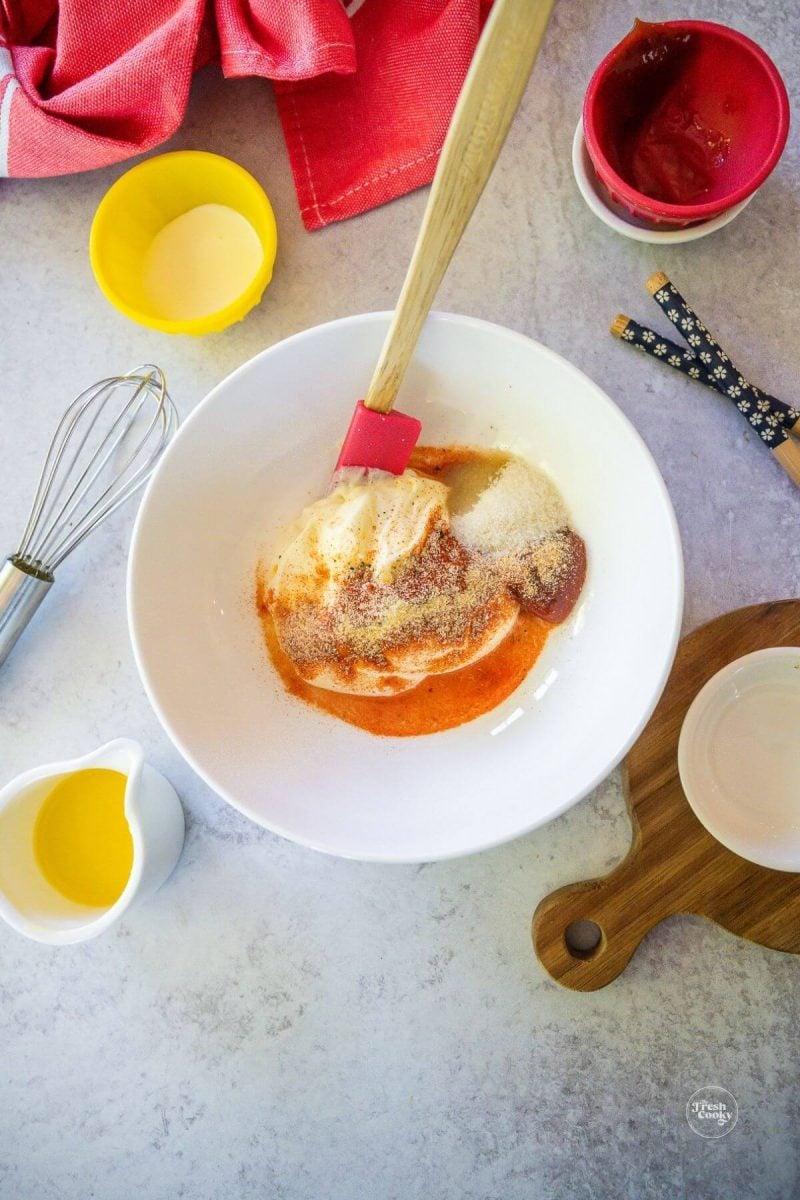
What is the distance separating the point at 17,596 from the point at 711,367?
2.87ft

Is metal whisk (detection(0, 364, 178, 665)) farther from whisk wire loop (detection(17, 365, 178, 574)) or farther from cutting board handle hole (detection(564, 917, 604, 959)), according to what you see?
cutting board handle hole (detection(564, 917, 604, 959))

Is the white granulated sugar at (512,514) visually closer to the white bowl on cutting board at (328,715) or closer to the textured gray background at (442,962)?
the white bowl on cutting board at (328,715)

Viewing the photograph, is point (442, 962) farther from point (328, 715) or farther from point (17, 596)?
point (17, 596)

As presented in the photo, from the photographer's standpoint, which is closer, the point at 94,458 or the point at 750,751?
the point at 750,751

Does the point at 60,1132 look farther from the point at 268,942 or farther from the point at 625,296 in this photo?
the point at 625,296

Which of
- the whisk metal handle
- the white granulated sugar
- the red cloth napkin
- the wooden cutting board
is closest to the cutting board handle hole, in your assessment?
the wooden cutting board

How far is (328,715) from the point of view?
1.05 metres

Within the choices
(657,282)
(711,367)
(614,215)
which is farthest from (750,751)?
(614,215)

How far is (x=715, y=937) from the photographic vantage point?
110 centimetres

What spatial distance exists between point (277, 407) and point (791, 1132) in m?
1.06

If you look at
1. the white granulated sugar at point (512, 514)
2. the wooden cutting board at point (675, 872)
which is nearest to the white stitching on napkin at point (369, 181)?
the white granulated sugar at point (512, 514)

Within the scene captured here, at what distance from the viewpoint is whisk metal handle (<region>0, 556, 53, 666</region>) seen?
3.53ft

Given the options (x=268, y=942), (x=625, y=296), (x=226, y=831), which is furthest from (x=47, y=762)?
(x=625, y=296)

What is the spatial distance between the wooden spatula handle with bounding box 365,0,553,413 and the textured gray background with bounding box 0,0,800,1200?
0.77 ft
